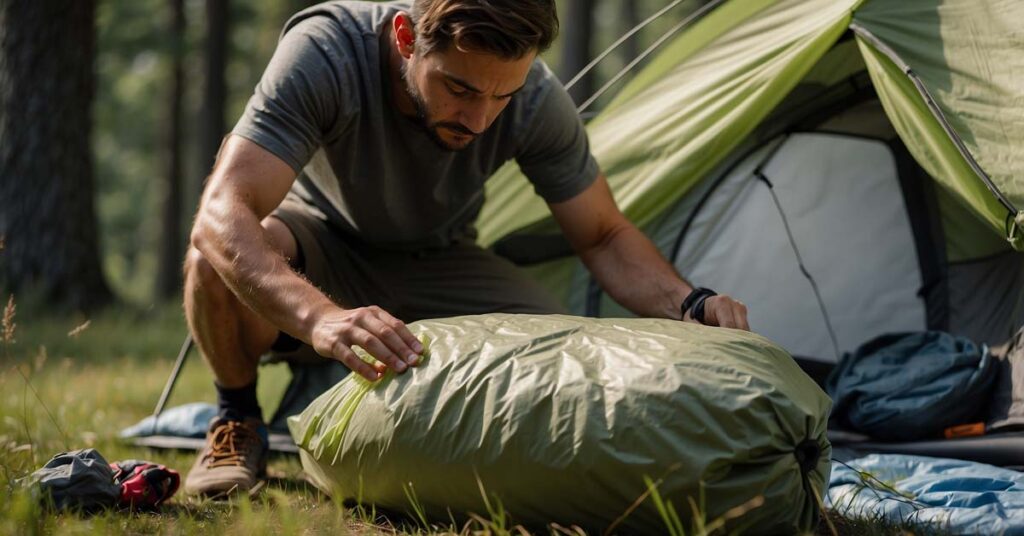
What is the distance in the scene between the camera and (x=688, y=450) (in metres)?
1.70

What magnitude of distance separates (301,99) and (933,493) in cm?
168

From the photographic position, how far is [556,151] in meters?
2.92

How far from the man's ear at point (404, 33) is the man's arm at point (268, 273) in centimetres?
41

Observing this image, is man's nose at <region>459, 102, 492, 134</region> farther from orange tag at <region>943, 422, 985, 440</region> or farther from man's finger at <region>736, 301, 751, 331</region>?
orange tag at <region>943, 422, 985, 440</region>

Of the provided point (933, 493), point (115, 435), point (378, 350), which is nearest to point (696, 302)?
point (933, 493)

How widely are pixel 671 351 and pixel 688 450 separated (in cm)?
20

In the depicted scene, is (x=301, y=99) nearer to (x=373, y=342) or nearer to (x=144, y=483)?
(x=373, y=342)

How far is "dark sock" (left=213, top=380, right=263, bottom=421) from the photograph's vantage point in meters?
2.61

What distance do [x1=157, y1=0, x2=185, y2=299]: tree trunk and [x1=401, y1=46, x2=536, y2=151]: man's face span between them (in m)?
8.36

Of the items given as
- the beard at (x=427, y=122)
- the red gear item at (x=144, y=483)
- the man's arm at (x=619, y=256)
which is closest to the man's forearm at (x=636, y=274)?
the man's arm at (x=619, y=256)

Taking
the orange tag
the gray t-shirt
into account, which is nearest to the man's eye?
the gray t-shirt

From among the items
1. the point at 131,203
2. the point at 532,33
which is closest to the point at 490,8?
the point at 532,33

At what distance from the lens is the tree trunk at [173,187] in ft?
34.1

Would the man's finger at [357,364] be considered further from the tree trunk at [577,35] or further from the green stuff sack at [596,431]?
the tree trunk at [577,35]
